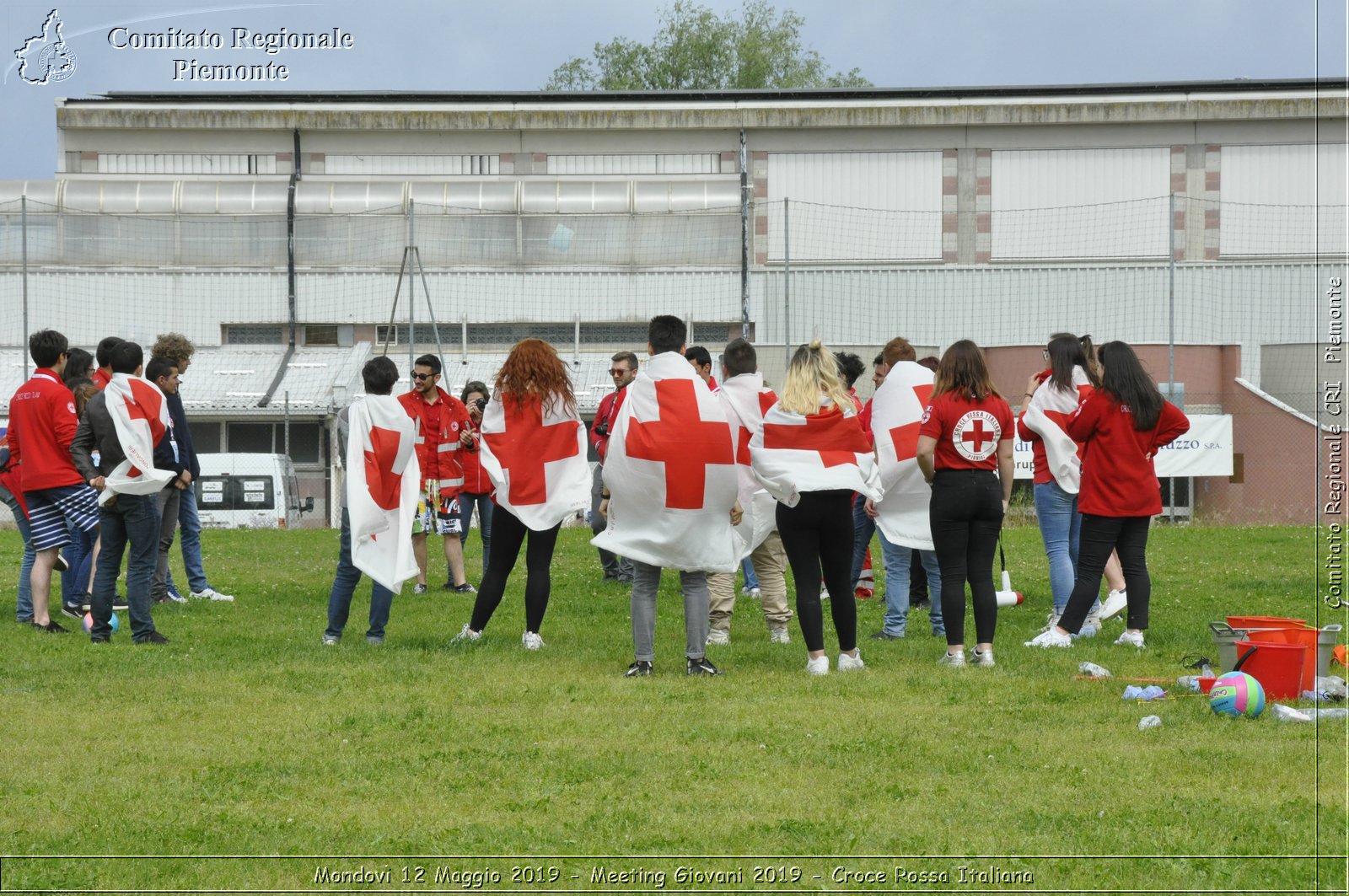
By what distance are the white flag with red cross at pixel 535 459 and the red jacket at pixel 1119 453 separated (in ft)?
9.99

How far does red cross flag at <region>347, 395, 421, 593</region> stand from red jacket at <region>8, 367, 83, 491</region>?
7.55ft

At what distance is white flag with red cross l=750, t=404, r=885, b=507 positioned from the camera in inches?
312

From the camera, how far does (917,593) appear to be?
11.6 m

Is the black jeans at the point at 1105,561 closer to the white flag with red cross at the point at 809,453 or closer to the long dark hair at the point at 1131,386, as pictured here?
the long dark hair at the point at 1131,386

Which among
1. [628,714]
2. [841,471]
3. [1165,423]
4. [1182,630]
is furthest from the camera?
[1182,630]

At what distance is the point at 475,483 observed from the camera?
12734mm

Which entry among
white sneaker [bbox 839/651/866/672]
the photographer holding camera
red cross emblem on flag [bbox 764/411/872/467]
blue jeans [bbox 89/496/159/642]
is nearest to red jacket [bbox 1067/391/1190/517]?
red cross emblem on flag [bbox 764/411/872/467]

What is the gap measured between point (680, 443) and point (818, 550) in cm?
97

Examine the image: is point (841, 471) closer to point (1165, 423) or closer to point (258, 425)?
point (1165, 423)

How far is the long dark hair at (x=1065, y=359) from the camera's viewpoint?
31.1ft

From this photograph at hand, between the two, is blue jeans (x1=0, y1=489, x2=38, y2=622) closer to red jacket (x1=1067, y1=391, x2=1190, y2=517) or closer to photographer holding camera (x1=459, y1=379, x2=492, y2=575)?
photographer holding camera (x1=459, y1=379, x2=492, y2=575)

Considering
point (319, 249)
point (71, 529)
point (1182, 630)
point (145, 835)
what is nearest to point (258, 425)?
point (319, 249)

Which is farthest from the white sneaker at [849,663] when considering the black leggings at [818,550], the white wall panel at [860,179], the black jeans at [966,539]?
the white wall panel at [860,179]

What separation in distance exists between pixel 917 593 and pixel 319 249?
21297 millimetres
